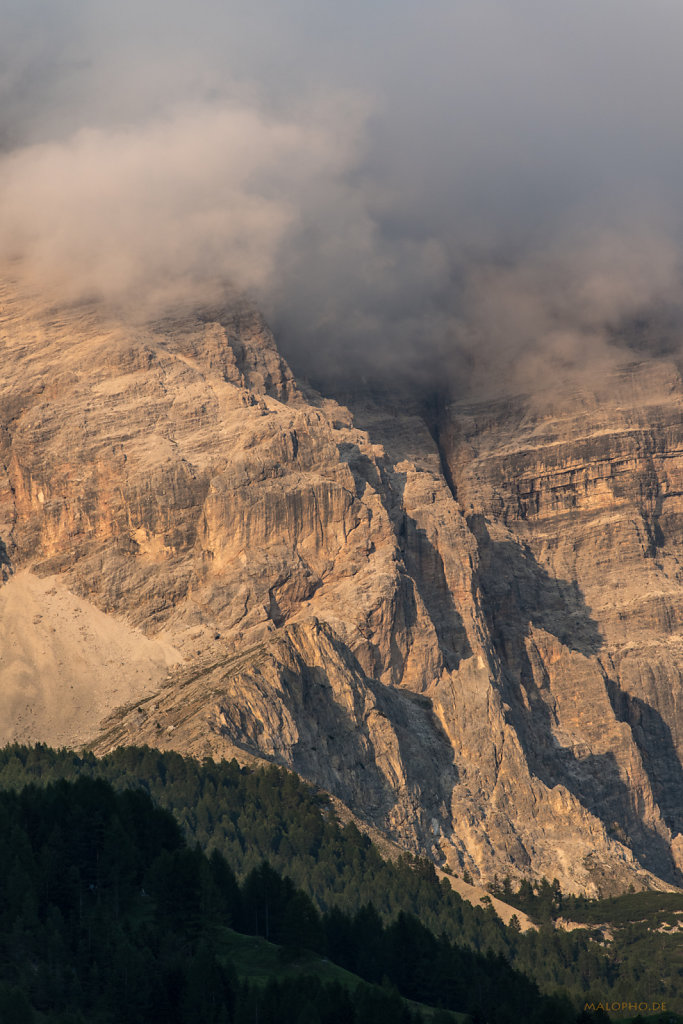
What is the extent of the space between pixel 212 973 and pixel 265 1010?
4.96 meters

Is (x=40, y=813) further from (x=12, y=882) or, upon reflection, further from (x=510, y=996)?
(x=510, y=996)

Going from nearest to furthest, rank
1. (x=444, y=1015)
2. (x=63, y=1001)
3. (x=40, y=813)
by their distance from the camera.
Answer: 1. (x=63, y=1001)
2. (x=444, y=1015)
3. (x=40, y=813)

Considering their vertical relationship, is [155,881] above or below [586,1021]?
above

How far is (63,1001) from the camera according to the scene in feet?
506

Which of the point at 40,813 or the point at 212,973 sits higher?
the point at 40,813

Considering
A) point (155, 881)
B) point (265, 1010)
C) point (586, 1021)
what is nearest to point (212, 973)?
point (265, 1010)

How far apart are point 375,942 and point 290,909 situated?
35.1ft

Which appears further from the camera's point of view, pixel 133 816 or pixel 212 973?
pixel 133 816

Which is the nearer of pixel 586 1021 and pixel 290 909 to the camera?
pixel 586 1021

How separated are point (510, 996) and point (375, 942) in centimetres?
1307

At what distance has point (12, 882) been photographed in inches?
6457

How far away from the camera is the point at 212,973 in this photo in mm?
157375

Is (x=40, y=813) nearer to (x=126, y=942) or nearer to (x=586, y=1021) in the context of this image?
(x=126, y=942)

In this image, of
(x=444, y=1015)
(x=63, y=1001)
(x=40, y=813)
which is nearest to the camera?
(x=63, y=1001)
